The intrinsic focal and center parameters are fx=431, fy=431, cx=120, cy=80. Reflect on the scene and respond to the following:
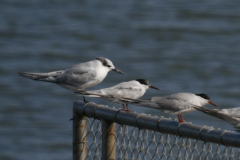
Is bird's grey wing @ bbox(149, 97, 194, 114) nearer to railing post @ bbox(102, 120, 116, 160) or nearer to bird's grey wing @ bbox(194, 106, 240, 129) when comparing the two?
railing post @ bbox(102, 120, 116, 160)

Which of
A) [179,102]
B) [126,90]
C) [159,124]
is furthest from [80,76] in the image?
[159,124]

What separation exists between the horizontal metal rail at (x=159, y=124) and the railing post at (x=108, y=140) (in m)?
0.05

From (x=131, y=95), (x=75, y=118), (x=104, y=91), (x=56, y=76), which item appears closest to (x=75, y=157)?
(x=75, y=118)

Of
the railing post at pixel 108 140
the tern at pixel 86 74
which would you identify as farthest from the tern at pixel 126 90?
the tern at pixel 86 74

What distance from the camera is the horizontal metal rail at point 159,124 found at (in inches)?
64.2

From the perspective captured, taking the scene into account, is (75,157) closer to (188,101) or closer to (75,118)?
(75,118)

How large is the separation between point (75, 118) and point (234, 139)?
1.09 m

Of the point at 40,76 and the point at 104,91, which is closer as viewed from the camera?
the point at 104,91

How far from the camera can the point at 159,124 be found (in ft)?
6.29

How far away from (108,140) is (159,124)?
448mm

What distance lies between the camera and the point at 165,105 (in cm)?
251

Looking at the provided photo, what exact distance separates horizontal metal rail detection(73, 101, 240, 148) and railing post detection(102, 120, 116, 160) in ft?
0.16

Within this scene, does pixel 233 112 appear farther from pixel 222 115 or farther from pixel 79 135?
pixel 79 135

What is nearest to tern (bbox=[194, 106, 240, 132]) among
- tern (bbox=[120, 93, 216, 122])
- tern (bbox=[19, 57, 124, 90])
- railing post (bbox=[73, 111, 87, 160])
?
tern (bbox=[120, 93, 216, 122])
